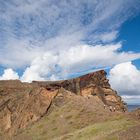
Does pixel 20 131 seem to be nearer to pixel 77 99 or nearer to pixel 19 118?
pixel 19 118

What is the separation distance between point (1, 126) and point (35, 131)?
18158 millimetres

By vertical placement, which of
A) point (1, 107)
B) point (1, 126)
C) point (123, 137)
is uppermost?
point (1, 107)

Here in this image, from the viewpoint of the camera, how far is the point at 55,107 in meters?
61.1

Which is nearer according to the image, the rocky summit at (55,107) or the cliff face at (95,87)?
the rocky summit at (55,107)

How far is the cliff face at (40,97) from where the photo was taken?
210 feet

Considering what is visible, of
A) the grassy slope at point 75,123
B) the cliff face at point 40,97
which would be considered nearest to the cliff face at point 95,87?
the cliff face at point 40,97

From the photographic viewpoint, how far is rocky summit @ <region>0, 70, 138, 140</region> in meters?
51.4

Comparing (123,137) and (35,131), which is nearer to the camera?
(123,137)

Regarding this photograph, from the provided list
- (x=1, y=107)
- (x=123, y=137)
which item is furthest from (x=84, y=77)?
(x=123, y=137)

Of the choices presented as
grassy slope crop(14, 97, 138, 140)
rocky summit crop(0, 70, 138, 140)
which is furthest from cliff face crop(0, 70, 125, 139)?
grassy slope crop(14, 97, 138, 140)

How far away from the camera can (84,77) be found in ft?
261

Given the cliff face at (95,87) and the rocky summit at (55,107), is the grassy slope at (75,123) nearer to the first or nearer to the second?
the rocky summit at (55,107)

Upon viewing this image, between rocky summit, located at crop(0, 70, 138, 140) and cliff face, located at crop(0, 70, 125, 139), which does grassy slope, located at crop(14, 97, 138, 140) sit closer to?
rocky summit, located at crop(0, 70, 138, 140)

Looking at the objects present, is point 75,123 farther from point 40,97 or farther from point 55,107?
point 40,97
